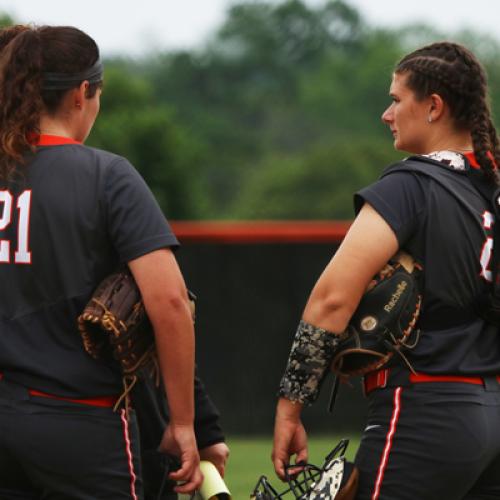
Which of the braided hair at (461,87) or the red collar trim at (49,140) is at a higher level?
the braided hair at (461,87)

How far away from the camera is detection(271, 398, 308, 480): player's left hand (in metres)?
3.42

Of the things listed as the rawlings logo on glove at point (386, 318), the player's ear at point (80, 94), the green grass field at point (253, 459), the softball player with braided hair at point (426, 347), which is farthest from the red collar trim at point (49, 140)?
the green grass field at point (253, 459)

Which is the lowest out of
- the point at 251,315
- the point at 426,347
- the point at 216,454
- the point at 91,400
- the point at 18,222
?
the point at 251,315

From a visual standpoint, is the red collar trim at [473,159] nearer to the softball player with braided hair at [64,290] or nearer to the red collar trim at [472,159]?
the red collar trim at [472,159]

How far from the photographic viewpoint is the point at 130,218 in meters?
3.31

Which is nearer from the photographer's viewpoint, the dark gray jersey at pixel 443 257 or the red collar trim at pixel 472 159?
the dark gray jersey at pixel 443 257

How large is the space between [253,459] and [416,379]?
5928 mm

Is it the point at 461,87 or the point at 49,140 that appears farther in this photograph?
the point at 461,87

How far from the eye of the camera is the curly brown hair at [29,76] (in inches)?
133

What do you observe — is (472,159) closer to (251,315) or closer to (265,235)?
(251,315)

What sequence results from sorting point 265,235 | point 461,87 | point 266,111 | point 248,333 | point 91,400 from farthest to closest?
point 266,111 < point 265,235 < point 248,333 < point 461,87 < point 91,400

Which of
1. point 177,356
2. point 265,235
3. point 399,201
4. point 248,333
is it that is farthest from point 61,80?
point 265,235

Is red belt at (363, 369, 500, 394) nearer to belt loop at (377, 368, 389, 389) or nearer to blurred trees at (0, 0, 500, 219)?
belt loop at (377, 368, 389, 389)

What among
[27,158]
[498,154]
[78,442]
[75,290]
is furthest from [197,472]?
[498,154]
